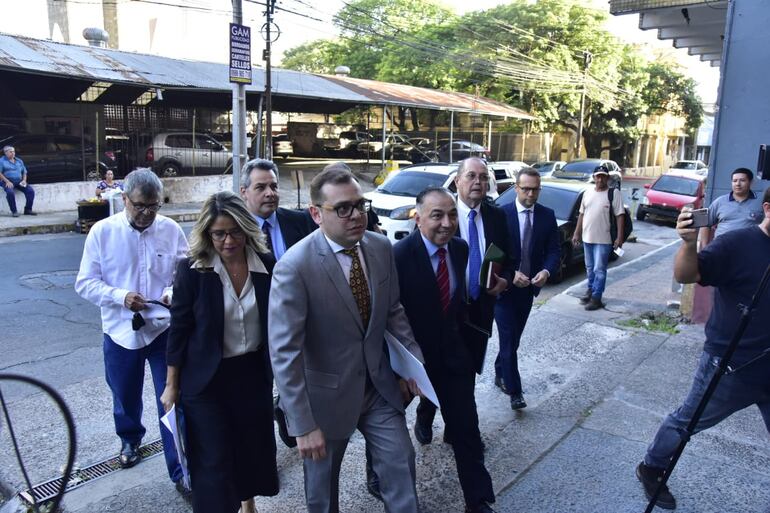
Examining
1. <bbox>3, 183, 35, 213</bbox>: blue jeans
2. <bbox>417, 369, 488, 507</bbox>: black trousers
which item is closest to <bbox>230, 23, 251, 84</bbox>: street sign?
<bbox>3, 183, 35, 213</bbox>: blue jeans

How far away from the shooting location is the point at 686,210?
9.17 ft

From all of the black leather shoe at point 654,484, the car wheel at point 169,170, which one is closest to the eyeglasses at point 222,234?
the black leather shoe at point 654,484

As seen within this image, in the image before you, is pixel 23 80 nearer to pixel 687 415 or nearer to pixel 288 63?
pixel 687 415

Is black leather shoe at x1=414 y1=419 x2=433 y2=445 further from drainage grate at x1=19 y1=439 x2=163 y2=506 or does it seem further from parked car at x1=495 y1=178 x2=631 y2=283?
parked car at x1=495 y1=178 x2=631 y2=283

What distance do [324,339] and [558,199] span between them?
891 cm

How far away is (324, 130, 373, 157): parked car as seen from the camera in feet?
107

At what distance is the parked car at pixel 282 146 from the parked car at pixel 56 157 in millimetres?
14515

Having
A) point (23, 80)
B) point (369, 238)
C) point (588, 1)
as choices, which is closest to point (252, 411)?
point (369, 238)

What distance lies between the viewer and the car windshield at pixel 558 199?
33.9 feet

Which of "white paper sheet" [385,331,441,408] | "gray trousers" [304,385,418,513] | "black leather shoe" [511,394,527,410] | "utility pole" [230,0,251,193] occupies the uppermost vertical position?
"utility pole" [230,0,251,193]

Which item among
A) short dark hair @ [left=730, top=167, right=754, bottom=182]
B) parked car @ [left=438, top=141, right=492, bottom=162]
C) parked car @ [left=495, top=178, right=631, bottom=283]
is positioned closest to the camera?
short dark hair @ [left=730, top=167, right=754, bottom=182]

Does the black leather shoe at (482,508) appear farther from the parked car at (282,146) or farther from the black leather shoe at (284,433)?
the parked car at (282,146)

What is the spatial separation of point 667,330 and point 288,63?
1972 inches

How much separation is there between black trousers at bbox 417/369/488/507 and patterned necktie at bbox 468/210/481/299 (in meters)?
0.68
